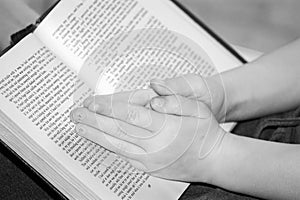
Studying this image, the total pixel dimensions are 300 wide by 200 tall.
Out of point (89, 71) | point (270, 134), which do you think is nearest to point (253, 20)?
point (270, 134)

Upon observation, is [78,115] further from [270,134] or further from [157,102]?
[270,134]

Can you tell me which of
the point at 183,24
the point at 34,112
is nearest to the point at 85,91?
the point at 34,112

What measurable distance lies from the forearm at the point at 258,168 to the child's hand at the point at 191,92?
5 centimetres

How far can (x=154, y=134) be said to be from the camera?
1.87 ft

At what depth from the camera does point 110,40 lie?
2.15 feet

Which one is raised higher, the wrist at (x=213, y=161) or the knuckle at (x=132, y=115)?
the knuckle at (x=132, y=115)

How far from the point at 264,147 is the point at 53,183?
9.4 inches

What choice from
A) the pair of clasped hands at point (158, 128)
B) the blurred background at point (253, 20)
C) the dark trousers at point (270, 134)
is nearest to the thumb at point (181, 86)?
the pair of clasped hands at point (158, 128)

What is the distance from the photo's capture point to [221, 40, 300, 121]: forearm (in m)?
0.65

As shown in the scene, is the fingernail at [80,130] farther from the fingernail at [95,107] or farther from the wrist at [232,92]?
the wrist at [232,92]

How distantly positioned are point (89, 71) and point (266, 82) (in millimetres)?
222

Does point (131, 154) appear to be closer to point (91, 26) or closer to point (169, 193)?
point (169, 193)

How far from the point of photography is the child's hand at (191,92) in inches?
22.5

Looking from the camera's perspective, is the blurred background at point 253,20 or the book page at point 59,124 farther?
the blurred background at point 253,20
